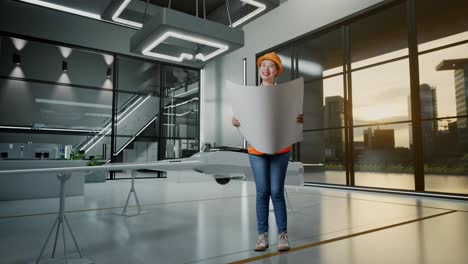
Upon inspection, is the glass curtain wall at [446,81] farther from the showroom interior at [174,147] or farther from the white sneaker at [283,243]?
the white sneaker at [283,243]

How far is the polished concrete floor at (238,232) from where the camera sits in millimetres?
1888

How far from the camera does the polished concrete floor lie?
1.89 meters

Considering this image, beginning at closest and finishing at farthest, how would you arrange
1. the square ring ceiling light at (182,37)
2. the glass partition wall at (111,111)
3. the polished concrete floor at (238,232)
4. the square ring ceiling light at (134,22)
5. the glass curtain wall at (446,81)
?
the polished concrete floor at (238,232)
the square ring ceiling light at (182,37)
the square ring ceiling light at (134,22)
the glass partition wall at (111,111)
the glass curtain wall at (446,81)

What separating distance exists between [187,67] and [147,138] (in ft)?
9.33

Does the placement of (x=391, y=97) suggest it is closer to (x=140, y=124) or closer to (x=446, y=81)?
(x=446, y=81)

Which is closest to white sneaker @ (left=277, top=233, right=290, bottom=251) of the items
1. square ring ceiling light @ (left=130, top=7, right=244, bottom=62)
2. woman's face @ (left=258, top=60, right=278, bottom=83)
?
woman's face @ (left=258, top=60, right=278, bottom=83)

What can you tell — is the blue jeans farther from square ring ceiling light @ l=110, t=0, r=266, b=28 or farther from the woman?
square ring ceiling light @ l=110, t=0, r=266, b=28

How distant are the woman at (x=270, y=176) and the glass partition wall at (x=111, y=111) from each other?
23.4ft

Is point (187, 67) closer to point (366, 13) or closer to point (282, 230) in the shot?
point (366, 13)

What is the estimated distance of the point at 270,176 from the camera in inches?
76.1

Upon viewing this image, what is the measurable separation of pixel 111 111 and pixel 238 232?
29.0ft

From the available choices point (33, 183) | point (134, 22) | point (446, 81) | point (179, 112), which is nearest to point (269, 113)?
point (134, 22)

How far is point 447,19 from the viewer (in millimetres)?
24016

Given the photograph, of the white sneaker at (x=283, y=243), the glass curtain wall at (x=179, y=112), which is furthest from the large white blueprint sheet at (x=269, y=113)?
the glass curtain wall at (x=179, y=112)
